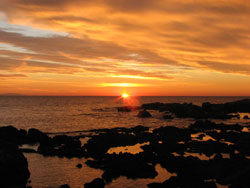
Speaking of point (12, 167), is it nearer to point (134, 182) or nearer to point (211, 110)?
point (134, 182)

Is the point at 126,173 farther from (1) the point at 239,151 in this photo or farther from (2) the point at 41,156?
(1) the point at 239,151

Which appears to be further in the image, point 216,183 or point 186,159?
point 186,159

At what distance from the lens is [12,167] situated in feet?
80.0

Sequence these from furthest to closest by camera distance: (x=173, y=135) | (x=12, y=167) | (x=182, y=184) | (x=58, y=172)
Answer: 1. (x=173, y=135)
2. (x=58, y=172)
3. (x=12, y=167)
4. (x=182, y=184)

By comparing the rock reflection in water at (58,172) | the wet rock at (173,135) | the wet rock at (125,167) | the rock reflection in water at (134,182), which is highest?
the wet rock at (173,135)

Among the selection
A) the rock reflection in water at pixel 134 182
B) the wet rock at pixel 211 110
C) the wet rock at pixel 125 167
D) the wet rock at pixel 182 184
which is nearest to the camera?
the wet rock at pixel 182 184

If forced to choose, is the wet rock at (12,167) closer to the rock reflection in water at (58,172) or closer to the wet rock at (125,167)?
the rock reflection in water at (58,172)

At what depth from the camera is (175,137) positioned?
44.0 meters

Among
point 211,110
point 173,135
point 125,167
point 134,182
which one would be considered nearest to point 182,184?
point 134,182

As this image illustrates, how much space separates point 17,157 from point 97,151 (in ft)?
38.1

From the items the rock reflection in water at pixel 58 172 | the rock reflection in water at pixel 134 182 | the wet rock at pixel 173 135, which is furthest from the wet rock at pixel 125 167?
the wet rock at pixel 173 135

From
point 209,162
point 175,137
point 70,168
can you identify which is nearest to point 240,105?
point 175,137

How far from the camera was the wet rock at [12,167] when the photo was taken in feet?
77.9

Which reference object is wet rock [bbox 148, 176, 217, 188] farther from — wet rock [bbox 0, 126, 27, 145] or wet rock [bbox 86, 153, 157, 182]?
wet rock [bbox 0, 126, 27, 145]
